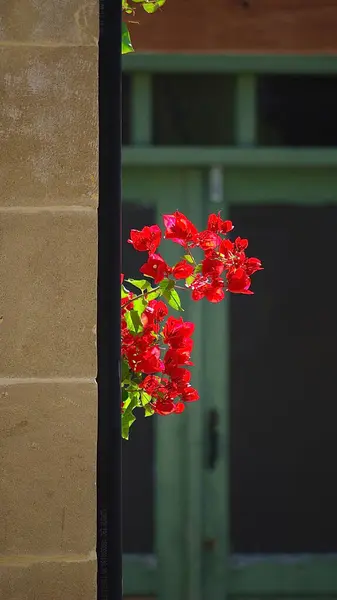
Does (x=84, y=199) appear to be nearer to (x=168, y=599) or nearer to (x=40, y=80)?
(x=40, y=80)

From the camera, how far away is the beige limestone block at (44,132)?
189 cm

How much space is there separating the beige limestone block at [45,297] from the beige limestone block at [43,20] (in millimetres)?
321

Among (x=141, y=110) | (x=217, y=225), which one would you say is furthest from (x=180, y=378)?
(x=141, y=110)

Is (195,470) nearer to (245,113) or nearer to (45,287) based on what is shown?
(245,113)

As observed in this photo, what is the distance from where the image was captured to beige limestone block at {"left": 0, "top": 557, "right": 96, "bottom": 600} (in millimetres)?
1900

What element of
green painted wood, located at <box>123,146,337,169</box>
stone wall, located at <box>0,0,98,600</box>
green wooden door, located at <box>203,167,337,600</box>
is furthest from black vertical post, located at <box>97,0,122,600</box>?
green wooden door, located at <box>203,167,337,600</box>

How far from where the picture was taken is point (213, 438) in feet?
16.8

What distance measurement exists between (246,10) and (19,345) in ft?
11.8

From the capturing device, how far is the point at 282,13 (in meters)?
5.06

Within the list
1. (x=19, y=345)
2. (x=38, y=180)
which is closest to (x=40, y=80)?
(x=38, y=180)

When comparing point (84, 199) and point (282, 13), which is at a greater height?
point (282, 13)

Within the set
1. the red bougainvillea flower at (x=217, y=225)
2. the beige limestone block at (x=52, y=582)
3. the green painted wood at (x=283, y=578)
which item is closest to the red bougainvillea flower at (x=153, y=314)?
the red bougainvillea flower at (x=217, y=225)

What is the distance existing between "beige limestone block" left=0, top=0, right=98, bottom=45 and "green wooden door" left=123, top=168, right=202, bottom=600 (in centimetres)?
318

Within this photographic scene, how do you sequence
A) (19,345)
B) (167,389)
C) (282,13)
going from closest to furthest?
(19,345) → (167,389) → (282,13)
